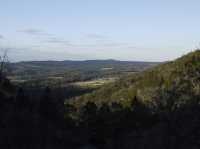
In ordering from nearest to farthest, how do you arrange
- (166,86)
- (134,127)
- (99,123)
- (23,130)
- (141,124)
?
(23,130) < (99,123) < (134,127) < (141,124) < (166,86)

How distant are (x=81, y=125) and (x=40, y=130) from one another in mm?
19970

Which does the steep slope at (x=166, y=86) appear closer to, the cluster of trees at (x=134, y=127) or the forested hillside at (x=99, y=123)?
the forested hillside at (x=99, y=123)

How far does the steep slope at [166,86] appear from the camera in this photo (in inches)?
4600

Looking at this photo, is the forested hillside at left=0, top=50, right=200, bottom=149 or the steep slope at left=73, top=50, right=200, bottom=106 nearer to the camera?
the forested hillside at left=0, top=50, right=200, bottom=149

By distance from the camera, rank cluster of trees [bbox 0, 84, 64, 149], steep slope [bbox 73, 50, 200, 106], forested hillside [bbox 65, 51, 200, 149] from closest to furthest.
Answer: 1. cluster of trees [bbox 0, 84, 64, 149]
2. forested hillside [bbox 65, 51, 200, 149]
3. steep slope [bbox 73, 50, 200, 106]

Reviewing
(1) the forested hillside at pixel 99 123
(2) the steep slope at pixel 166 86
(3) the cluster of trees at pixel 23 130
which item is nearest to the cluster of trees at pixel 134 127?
(1) the forested hillside at pixel 99 123

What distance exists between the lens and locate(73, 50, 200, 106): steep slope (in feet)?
383

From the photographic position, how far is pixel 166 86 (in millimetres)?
132250

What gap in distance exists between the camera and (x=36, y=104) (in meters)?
81.4

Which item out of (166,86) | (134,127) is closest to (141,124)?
(134,127)

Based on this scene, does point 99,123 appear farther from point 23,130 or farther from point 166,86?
point 166,86

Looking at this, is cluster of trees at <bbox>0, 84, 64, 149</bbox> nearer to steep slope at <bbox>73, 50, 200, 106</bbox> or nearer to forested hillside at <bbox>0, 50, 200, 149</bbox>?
forested hillside at <bbox>0, 50, 200, 149</bbox>

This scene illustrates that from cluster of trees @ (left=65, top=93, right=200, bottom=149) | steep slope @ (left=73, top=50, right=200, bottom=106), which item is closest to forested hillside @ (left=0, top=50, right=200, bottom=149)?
cluster of trees @ (left=65, top=93, right=200, bottom=149)

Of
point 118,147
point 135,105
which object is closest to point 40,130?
point 118,147
